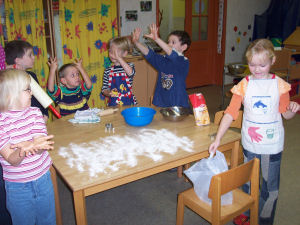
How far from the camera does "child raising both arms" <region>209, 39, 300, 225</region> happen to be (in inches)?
66.2

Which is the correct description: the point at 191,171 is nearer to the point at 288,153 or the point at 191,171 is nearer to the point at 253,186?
the point at 253,186

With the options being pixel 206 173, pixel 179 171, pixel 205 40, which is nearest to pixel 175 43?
pixel 179 171

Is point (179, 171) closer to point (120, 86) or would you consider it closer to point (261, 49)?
point (120, 86)

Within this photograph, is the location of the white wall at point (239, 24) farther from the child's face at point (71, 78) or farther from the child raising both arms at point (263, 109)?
the child raising both arms at point (263, 109)

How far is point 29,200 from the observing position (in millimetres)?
1504

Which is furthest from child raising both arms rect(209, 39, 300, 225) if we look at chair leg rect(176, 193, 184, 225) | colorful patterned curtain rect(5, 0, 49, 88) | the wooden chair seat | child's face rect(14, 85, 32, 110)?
colorful patterned curtain rect(5, 0, 49, 88)

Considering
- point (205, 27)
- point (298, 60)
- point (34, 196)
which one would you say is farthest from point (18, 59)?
point (298, 60)

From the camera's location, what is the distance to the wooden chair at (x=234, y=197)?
4.86ft

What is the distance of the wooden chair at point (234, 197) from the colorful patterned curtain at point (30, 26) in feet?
8.81

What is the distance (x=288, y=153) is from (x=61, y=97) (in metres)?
2.37

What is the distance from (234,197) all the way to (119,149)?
0.72m

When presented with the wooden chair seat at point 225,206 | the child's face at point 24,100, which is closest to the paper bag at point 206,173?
the wooden chair seat at point 225,206

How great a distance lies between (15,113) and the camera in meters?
1.40

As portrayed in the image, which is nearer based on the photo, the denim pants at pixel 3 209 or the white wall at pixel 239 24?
the denim pants at pixel 3 209
